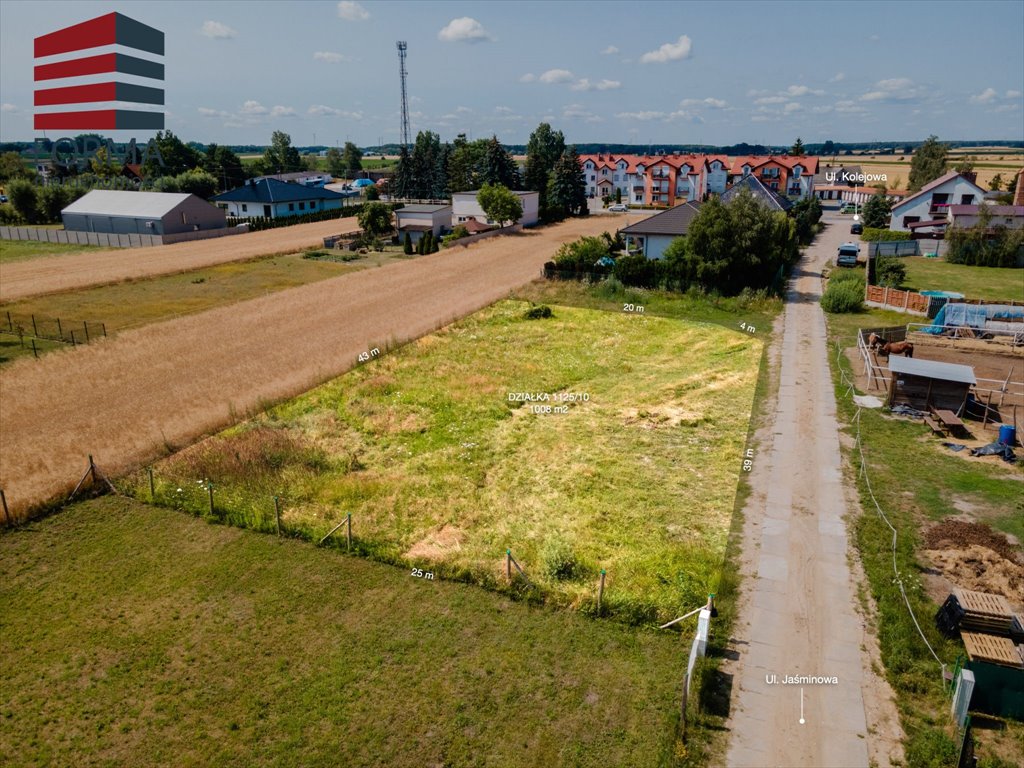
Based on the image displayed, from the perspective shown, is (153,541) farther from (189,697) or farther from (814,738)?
(814,738)

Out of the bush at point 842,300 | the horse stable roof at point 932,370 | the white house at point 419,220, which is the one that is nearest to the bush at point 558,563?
the horse stable roof at point 932,370

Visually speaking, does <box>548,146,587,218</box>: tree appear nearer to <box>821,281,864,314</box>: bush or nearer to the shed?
<box>821,281,864,314</box>: bush

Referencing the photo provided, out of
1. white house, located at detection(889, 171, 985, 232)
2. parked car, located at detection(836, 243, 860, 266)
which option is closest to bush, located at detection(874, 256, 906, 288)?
parked car, located at detection(836, 243, 860, 266)

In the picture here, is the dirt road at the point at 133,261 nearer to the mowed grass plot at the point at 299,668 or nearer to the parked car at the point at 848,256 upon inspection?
the mowed grass plot at the point at 299,668

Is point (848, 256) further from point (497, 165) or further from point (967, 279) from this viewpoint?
point (497, 165)

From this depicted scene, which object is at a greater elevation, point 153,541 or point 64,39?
point 64,39

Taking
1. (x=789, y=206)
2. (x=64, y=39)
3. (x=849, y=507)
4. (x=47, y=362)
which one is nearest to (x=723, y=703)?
(x=849, y=507)
